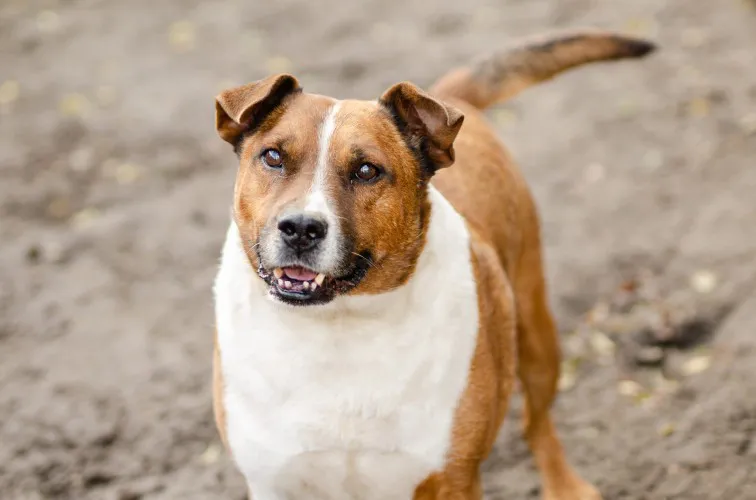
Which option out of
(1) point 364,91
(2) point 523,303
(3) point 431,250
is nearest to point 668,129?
(1) point 364,91

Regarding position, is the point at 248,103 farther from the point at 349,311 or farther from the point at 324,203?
the point at 349,311

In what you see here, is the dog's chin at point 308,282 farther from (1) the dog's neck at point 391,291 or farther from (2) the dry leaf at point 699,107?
(2) the dry leaf at point 699,107

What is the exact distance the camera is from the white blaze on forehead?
117 inches

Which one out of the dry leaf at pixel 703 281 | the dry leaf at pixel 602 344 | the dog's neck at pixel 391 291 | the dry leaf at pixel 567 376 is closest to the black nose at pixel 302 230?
the dog's neck at pixel 391 291

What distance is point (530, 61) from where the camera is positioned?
4512mm

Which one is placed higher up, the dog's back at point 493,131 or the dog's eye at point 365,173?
the dog's eye at point 365,173

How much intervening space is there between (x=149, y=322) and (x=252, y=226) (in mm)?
2600

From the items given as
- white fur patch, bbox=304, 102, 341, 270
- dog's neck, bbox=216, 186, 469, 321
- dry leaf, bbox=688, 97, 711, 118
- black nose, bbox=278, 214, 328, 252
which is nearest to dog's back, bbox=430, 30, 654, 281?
dog's neck, bbox=216, 186, 469, 321

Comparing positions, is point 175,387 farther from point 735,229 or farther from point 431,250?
point 735,229

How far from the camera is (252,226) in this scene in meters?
3.12

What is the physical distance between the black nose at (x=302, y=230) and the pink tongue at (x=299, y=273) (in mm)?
127

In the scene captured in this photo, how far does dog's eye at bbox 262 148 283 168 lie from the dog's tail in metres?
1.46

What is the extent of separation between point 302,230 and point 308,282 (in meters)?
0.20

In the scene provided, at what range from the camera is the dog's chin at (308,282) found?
120 inches
